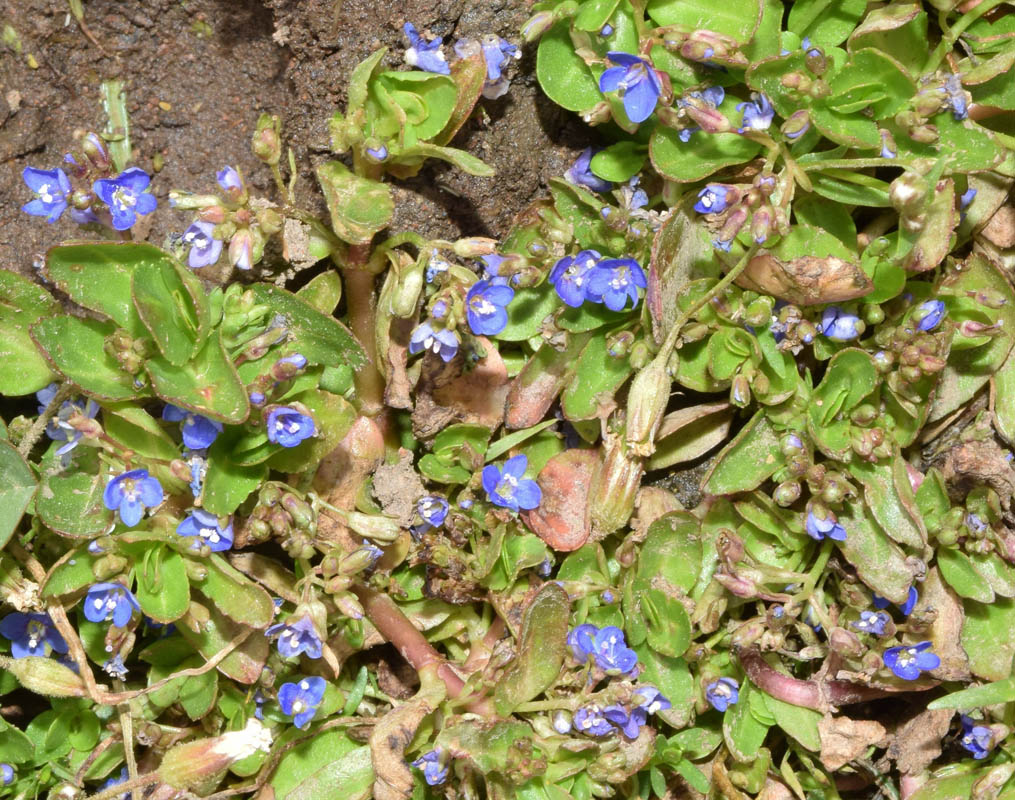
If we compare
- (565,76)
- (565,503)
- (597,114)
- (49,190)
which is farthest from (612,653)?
(49,190)

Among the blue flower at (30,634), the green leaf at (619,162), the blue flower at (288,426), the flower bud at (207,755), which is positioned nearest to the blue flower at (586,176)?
the green leaf at (619,162)

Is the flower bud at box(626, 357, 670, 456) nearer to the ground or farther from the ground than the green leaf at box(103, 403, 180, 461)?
nearer to the ground

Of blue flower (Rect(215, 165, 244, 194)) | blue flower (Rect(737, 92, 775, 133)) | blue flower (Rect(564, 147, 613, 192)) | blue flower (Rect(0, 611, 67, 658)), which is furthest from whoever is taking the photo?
blue flower (Rect(564, 147, 613, 192))

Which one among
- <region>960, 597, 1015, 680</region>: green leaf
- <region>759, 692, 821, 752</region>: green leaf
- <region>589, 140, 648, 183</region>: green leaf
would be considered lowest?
<region>759, 692, 821, 752</region>: green leaf

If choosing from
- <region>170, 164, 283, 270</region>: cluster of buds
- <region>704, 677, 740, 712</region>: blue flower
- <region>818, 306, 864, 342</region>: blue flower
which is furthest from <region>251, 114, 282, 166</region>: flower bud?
<region>704, 677, 740, 712</region>: blue flower

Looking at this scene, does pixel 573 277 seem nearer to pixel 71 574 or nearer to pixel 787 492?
pixel 787 492

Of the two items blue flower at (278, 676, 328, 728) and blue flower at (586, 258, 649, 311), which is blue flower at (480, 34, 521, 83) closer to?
blue flower at (586, 258, 649, 311)

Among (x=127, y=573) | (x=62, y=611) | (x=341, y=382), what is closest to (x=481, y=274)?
(x=341, y=382)

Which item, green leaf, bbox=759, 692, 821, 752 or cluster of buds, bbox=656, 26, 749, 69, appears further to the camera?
green leaf, bbox=759, 692, 821, 752
